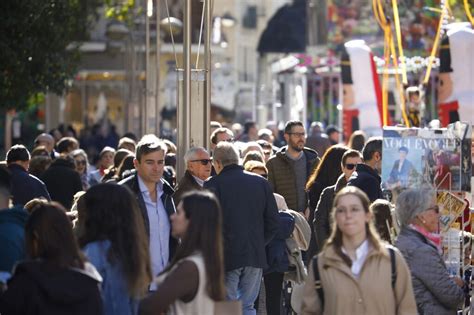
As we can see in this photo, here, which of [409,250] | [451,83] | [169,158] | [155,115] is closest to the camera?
[409,250]

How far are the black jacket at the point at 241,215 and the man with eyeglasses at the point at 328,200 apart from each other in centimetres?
182

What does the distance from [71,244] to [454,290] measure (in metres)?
2.79

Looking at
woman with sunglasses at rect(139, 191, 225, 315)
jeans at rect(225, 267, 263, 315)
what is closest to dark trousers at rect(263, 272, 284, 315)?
jeans at rect(225, 267, 263, 315)

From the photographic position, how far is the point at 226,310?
300 inches

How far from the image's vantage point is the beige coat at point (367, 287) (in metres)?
7.92

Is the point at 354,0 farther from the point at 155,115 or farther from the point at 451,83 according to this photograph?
the point at 451,83

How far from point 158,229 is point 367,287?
2758mm

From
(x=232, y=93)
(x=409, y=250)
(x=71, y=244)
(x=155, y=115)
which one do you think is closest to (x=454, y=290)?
(x=409, y=250)

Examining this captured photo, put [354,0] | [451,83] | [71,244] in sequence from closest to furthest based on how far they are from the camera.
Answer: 1. [71,244]
2. [451,83]
3. [354,0]

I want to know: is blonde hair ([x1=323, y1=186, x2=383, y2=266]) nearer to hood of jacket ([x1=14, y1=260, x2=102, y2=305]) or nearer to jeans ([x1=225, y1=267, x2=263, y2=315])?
hood of jacket ([x1=14, y1=260, x2=102, y2=305])

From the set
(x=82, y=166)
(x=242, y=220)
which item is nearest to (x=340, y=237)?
(x=242, y=220)

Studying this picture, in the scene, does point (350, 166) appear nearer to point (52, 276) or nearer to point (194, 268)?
point (194, 268)

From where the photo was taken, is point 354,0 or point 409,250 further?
point 354,0

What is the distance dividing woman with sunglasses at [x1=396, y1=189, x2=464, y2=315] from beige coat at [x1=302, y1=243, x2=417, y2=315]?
3.89 ft
